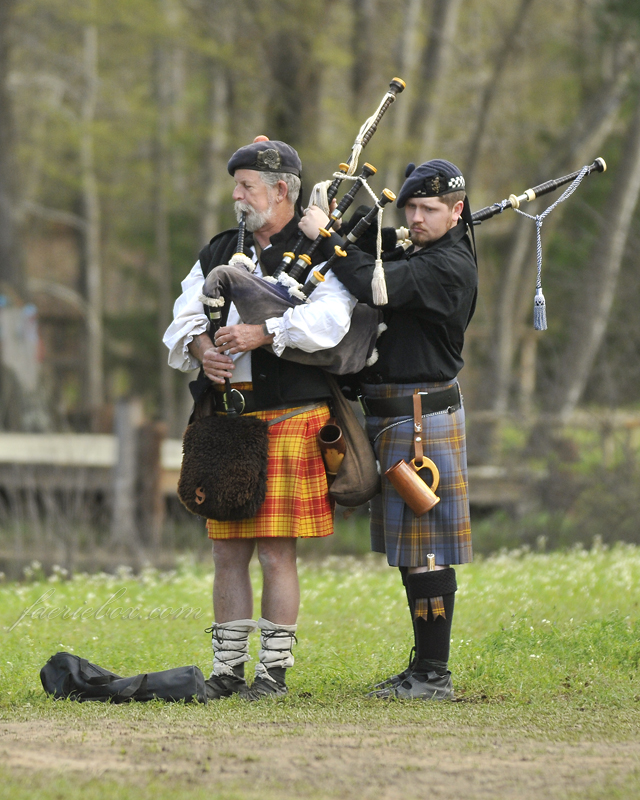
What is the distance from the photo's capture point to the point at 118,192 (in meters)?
24.4

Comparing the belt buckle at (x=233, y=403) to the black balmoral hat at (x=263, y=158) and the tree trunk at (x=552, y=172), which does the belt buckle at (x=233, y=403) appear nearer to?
the black balmoral hat at (x=263, y=158)

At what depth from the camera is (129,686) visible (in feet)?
13.2

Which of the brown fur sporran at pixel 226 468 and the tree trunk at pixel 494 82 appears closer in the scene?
the brown fur sporran at pixel 226 468

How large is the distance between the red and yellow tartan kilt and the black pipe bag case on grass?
1.78 feet

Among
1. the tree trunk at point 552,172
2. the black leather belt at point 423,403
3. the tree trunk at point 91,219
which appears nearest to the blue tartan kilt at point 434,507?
the black leather belt at point 423,403

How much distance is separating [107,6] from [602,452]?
10.6 meters

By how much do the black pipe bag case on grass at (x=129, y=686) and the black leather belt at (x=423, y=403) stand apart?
1.20 meters

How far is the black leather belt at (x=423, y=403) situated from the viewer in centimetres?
424

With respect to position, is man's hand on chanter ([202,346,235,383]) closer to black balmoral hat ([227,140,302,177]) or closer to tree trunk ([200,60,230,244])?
black balmoral hat ([227,140,302,177])

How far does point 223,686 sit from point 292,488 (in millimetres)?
782

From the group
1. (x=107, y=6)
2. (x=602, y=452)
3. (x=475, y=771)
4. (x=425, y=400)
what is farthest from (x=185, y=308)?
(x=107, y=6)

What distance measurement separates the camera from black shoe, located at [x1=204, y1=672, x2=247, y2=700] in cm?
413

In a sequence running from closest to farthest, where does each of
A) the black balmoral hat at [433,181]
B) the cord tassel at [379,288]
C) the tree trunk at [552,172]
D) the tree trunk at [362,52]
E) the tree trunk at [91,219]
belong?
1. the cord tassel at [379,288]
2. the black balmoral hat at [433,181]
3. the tree trunk at [362,52]
4. the tree trunk at [552,172]
5. the tree trunk at [91,219]

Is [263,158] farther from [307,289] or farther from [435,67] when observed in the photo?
[435,67]
